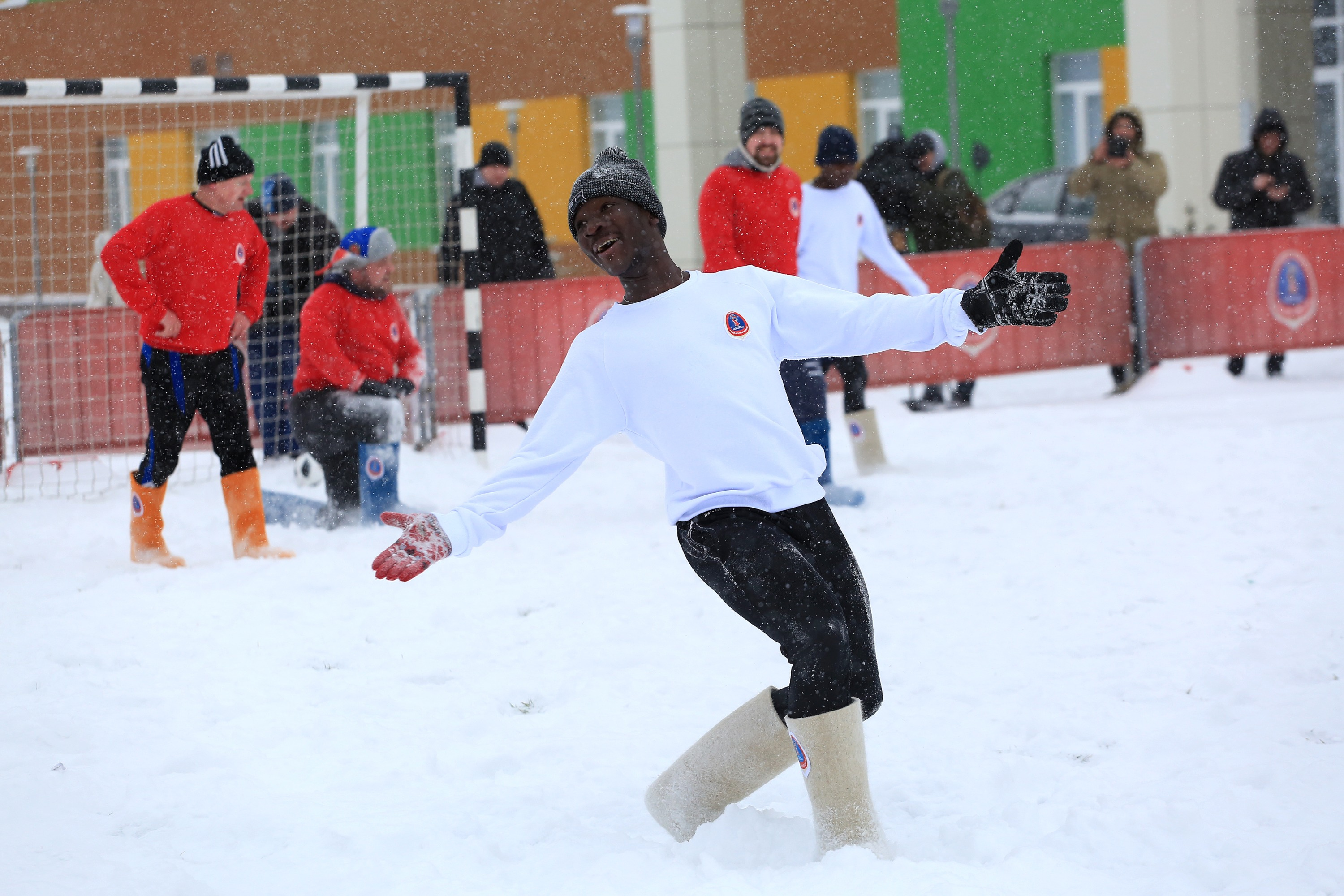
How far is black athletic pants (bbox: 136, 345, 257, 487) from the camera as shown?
6.79 meters

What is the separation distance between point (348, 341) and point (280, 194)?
246 centimetres

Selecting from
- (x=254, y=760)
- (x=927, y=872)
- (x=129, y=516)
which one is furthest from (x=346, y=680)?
(x=129, y=516)

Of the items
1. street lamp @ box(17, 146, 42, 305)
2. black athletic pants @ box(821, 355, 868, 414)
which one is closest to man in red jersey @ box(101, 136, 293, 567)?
black athletic pants @ box(821, 355, 868, 414)

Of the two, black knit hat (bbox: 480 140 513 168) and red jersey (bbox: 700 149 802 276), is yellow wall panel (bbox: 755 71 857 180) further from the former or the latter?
red jersey (bbox: 700 149 802 276)

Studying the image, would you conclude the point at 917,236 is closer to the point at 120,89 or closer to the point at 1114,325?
the point at 1114,325

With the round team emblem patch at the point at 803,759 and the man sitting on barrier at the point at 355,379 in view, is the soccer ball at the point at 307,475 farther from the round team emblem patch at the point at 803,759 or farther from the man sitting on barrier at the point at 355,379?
the round team emblem patch at the point at 803,759

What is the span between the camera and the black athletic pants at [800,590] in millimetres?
3146

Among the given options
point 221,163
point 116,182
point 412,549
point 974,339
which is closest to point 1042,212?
point 974,339

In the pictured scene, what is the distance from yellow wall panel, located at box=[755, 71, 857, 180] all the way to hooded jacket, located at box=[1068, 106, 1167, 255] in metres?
14.7

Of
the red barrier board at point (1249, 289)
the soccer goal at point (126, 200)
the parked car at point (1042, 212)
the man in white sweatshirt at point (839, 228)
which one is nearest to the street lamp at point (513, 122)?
the soccer goal at point (126, 200)

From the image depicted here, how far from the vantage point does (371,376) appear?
26.1ft

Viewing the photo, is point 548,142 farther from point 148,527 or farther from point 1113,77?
point 148,527

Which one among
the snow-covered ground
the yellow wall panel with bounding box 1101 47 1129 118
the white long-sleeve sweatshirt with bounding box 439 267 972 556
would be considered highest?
the yellow wall panel with bounding box 1101 47 1129 118

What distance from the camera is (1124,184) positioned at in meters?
12.8
